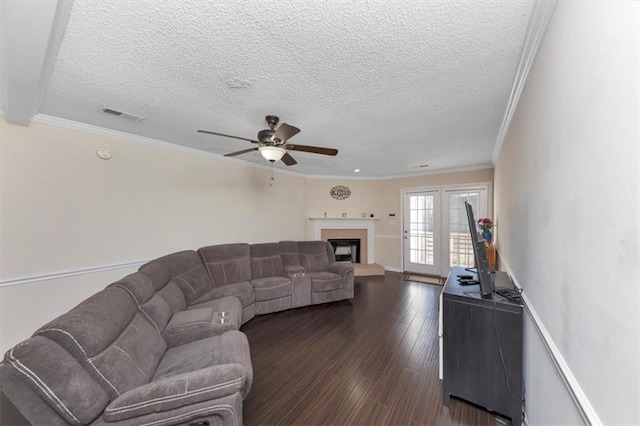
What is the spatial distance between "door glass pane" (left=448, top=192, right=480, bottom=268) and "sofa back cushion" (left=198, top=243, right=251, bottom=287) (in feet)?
14.5

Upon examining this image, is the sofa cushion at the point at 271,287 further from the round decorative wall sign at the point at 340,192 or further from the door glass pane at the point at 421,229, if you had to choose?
the door glass pane at the point at 421,229

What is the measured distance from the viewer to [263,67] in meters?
1.73

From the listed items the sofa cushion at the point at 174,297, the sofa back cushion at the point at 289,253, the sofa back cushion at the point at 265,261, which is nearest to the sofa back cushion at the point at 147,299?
the sofa cushion at the point at 174,297

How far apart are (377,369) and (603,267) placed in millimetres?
2097

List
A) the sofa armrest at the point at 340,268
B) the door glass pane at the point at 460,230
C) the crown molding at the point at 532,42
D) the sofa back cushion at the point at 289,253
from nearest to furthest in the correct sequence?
the crown molding at the point at 532,42 < the sofa armrest at the point at 340,268 < the sofa back cushion at the point at 289,253 < the door glass pane at the point at 460,230

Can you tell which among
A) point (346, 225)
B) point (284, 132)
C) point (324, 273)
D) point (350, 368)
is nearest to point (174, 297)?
point (350, 368)

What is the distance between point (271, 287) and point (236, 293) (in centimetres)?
56

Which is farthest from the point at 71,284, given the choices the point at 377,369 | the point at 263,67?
the point at 377,369

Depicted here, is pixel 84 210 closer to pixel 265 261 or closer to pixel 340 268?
pixel 265 261

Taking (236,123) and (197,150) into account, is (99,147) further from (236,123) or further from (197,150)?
(236,123)

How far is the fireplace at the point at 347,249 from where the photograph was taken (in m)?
6.38

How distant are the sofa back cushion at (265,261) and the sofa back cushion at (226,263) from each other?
0.35 ft

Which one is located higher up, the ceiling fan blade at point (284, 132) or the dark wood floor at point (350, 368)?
the ceiling fan blade at point (284, 132)

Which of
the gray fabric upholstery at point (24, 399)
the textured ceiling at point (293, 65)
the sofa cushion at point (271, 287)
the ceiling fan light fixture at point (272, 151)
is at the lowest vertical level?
the sofa cushion at point (271, 287)
